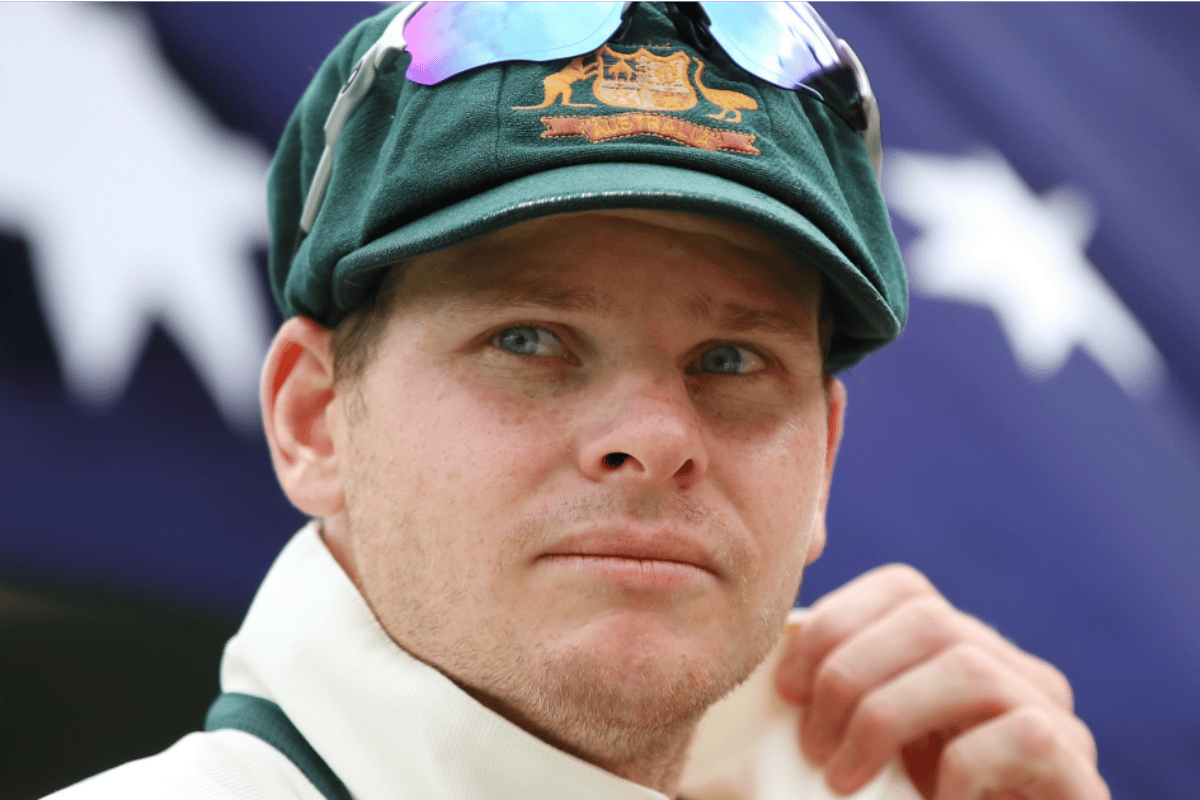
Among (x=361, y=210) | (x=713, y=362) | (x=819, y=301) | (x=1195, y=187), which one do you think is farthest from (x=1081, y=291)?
(x=361, y=210)

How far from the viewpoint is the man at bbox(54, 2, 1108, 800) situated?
105 centimetres

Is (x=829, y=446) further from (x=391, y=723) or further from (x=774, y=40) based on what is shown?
(x=391, y=723)

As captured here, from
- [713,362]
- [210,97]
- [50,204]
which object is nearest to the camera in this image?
[713,362]

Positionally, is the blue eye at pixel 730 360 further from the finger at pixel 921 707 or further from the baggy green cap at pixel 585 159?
the finger at pixel 921 707

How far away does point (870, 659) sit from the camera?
1.52m

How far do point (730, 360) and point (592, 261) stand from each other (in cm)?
23

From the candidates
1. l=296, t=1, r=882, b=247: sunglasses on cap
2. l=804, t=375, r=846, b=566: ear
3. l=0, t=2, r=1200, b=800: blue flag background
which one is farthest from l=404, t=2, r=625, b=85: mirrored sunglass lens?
l=0, t=2, r=1200, b=800: blue flag background

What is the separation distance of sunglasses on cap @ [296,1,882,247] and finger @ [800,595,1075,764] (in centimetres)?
77

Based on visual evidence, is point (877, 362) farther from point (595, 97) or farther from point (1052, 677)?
point (595, 97)

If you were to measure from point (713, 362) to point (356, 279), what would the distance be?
0.44 metres

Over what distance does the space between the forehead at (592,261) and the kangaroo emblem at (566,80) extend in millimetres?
120

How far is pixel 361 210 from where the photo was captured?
1116 mm

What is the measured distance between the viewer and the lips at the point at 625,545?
1038 millimetres

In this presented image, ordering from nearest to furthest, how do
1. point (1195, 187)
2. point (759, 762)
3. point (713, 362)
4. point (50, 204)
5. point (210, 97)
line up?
point (713, 362) < point (759, 762) < point (50, 204) < point (210, 97) < point (1195, 187)
